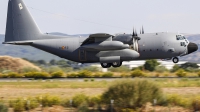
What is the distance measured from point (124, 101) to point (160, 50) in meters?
23.1

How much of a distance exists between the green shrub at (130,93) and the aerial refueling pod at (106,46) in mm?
20885

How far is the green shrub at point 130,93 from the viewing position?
26.2m

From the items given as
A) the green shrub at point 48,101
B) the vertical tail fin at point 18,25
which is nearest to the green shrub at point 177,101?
the green shrub at point 48,101

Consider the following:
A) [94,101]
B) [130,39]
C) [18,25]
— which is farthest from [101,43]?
[94,101]

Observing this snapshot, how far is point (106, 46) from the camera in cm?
4866

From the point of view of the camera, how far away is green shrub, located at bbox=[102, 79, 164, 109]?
26.2 metres

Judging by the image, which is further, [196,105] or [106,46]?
[106,46]

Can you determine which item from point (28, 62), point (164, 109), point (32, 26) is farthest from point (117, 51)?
point (28, 62)

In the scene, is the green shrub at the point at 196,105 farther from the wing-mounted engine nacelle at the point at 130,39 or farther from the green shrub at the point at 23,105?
the wing-mounted engine nacelle at the point at 130,39

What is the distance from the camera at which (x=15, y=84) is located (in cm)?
4269

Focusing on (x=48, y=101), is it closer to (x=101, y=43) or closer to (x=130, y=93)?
(x=130, y=93)

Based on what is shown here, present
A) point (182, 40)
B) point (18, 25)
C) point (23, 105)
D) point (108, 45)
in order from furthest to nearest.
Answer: point (18, 25)
point (182, 40)
point (108, 45)
point (23, 105)

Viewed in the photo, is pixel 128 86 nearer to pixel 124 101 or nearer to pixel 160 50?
pixel 124 101

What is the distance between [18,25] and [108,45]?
11.1m
